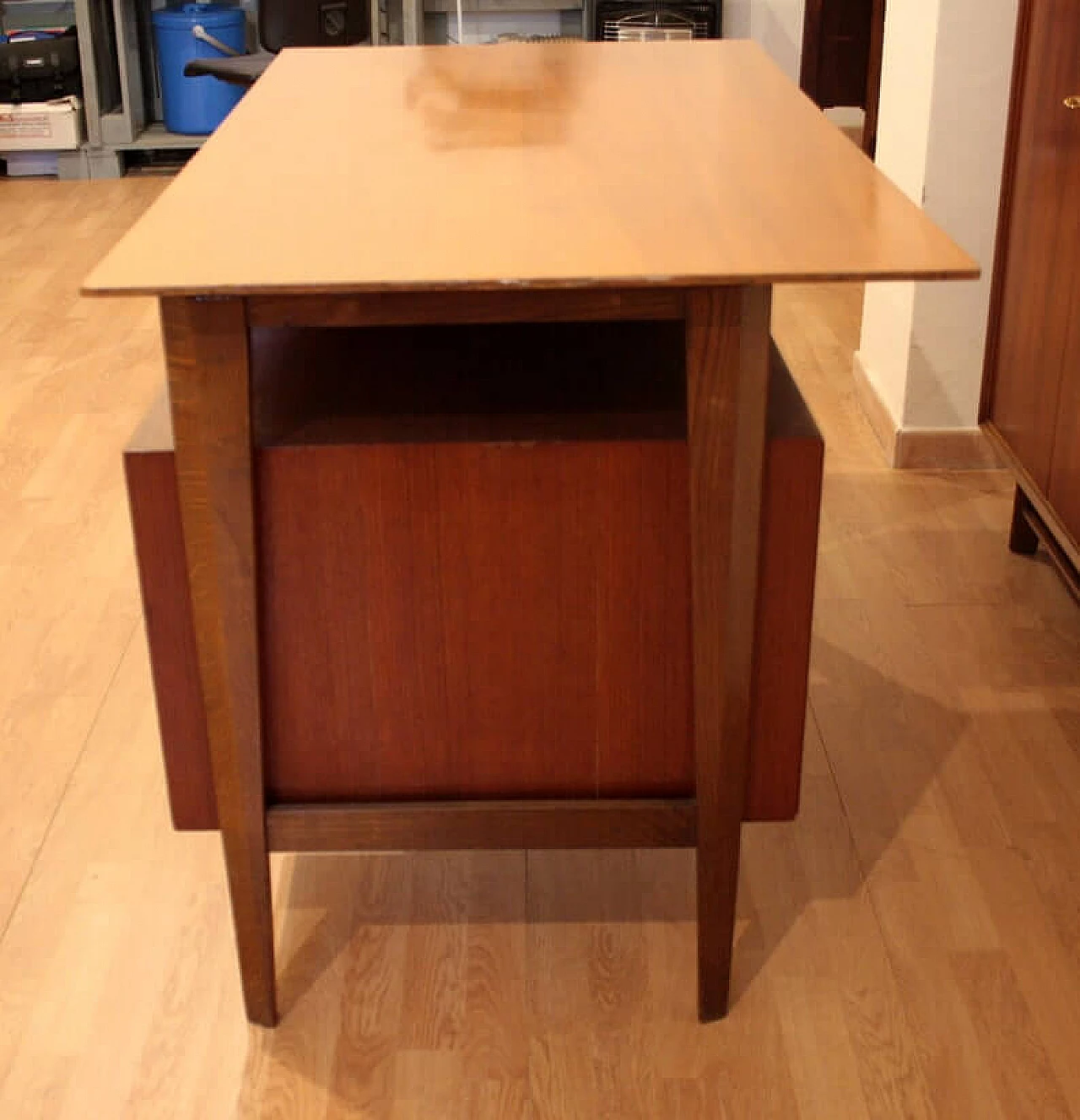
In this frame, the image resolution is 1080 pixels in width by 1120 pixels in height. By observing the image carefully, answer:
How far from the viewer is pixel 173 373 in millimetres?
1312

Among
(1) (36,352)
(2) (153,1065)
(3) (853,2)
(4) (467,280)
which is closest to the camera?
(4) (467,280)

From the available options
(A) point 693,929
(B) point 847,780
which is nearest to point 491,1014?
(A) point 693,929

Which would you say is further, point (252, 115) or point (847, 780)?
point (847, 780)

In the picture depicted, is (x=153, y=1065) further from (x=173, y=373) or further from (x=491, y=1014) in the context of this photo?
(x=173, y=373)

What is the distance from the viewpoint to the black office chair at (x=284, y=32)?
3.95 m

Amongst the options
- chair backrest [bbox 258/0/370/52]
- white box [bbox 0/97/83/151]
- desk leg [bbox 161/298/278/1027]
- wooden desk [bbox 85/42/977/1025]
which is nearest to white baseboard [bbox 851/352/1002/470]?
wooden desk [bbox 85/42/977/1025]

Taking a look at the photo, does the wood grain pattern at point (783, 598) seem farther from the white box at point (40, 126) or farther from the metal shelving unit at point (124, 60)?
the white box at point (40, 126)

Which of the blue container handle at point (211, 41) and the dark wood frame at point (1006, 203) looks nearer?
the dark wood frame at point (1006, 203)

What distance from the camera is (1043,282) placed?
220 centimetres

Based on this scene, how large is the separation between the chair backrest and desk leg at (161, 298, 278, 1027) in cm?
281

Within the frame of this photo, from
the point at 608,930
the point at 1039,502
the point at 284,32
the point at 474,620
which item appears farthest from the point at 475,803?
the point at 284,32

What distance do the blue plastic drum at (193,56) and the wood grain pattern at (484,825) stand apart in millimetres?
3946

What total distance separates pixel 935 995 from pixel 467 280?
926 millimetres

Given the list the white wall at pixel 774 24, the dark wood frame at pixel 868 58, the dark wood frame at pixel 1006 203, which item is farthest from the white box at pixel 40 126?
the dark wood frame at pixel 1006 203
